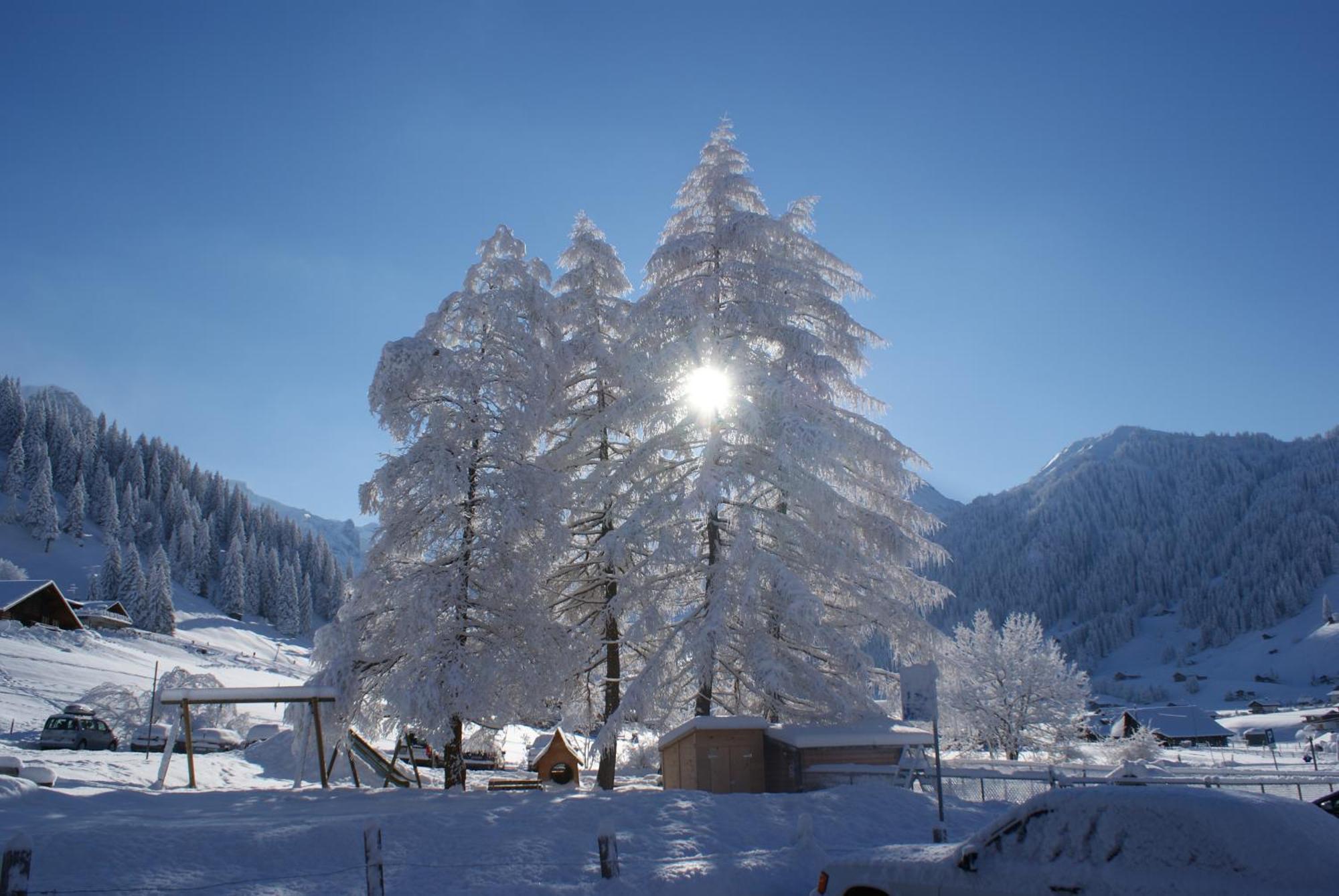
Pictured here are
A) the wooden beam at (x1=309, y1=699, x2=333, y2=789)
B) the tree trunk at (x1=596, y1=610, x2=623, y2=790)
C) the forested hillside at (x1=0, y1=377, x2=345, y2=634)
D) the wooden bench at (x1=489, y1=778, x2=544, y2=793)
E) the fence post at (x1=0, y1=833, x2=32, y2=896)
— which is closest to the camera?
the fence post at (x1=0, y1=833, x2=32, y2=896)

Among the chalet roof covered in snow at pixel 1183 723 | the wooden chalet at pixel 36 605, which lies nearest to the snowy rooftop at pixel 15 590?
the wooden chalet at pixel 36 605

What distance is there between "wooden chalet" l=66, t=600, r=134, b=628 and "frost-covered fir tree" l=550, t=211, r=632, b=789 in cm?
8147

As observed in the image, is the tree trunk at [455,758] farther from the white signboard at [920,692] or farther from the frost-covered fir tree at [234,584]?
the frost-covered fir tree at [234,584]

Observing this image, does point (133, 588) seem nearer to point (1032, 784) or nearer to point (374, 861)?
point (1032, 784)

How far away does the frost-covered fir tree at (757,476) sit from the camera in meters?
18.4

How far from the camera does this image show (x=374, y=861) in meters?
8.45

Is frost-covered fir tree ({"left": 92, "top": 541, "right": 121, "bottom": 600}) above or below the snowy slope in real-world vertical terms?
above

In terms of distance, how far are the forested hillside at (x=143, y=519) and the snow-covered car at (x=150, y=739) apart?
6641 cm

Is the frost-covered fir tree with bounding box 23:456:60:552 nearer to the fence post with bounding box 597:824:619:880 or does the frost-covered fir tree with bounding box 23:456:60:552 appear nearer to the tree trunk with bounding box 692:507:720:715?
the tree trunk with bounding box 692:507:720:715

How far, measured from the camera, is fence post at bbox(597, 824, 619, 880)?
384 inches

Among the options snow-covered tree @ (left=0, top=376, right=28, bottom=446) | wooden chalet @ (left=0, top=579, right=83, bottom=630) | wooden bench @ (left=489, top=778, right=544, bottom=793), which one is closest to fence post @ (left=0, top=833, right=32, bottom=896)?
wooden bench @ (left=489, top=778, right=544, bottom=793)

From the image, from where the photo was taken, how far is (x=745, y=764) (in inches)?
705

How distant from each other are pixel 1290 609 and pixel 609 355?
649 ft

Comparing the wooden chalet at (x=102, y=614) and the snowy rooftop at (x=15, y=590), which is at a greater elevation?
the snowy rooftop at (x=15, y=590)
